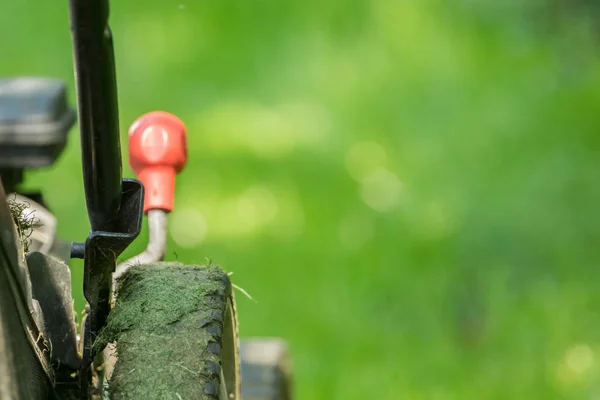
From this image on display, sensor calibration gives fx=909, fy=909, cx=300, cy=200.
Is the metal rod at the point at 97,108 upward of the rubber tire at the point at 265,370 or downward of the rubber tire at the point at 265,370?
upward

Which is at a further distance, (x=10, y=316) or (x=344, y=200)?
(x=344, y=200)

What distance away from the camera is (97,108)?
2.50ft

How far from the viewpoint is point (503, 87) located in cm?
335

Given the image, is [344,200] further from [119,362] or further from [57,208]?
[119,362]

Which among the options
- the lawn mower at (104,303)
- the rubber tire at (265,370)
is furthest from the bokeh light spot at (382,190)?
the lawn mower at (104,303)

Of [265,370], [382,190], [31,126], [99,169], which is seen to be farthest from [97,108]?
[382,190]

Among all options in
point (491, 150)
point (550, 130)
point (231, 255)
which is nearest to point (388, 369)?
point (231, 255)

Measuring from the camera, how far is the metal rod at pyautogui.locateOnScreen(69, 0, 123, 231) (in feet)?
2.32

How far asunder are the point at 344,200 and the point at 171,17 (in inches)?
56.9

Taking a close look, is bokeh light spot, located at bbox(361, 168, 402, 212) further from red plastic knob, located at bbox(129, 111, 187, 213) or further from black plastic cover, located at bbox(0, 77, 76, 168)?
red plastic knob, located at bbox(129, 111, 187, 213)

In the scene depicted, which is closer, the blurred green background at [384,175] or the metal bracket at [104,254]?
the metal bracket at [104,254]

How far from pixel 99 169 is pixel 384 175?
2.11 m

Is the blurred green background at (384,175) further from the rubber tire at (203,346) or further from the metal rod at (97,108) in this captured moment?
the metal rod at (97,108)

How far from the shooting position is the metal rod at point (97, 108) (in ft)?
2.32
